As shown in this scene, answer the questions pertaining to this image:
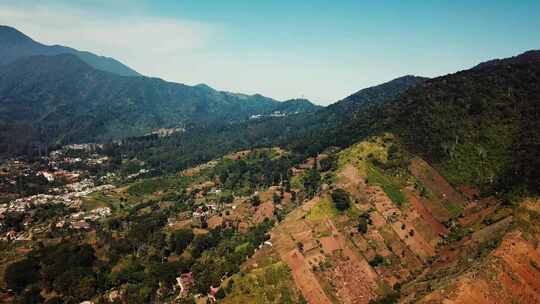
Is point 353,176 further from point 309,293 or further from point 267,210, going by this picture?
point 309,293

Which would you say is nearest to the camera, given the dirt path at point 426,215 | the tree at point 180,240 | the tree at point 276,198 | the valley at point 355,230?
the valley at point 355,230

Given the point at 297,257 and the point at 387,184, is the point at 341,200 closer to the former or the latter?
the point at 387,184

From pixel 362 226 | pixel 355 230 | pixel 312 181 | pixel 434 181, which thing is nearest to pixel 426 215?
pixel 434 181

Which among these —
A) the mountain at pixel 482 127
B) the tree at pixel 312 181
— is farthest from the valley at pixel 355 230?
the tree at pixel 312 181

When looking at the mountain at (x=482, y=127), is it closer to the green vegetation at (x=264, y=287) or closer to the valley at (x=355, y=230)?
the valley at (x=355, y=230)

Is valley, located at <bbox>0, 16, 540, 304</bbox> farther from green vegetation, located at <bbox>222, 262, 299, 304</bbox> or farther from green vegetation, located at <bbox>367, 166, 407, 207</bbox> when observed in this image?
green vegetation, located at <bbox>367, 166, 407, 207</bbox>

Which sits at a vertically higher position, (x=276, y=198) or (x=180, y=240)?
(x=276, y=198)

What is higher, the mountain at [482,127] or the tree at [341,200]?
the mountain at [482,127]

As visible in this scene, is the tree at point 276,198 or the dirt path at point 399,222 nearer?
the dirt path at point 399,222

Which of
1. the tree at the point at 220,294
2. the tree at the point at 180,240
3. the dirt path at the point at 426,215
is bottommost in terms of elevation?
the tree at the point at 180,240
